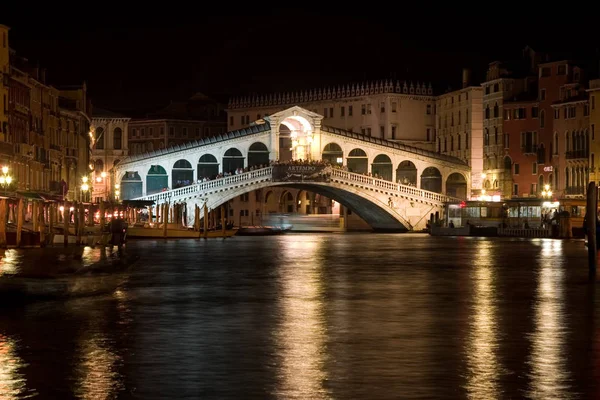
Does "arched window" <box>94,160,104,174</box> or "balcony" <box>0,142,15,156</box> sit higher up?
"arched window" <box>94,160,104,174</box>

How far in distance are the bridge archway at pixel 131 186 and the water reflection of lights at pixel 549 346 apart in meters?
68.6

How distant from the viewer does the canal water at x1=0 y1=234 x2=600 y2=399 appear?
17406mm

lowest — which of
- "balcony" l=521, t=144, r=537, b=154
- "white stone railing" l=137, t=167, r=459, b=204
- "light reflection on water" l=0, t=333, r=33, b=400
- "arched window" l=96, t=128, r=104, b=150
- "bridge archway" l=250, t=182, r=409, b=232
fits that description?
"light reflection on water" l=0, t=333, r=33, b=400

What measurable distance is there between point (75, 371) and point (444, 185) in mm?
84706

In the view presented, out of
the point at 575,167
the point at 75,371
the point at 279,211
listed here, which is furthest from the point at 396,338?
the point at 279,211

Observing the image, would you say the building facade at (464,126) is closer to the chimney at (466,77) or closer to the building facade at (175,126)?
the chimney at (466,77)

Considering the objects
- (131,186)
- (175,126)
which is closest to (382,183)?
(131,186)

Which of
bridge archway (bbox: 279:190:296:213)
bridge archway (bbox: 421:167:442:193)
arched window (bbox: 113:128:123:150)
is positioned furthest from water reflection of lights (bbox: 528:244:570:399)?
bridge archway (bbox: 279:190:296:213)

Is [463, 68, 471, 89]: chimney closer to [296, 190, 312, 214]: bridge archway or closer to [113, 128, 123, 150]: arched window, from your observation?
[113, 128, 123, 150]: arched window

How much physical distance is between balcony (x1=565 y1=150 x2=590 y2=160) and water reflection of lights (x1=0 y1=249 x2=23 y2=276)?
1763 inches

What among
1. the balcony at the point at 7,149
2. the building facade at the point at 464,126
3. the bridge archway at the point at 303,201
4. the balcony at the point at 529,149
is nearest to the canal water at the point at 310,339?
the balcony at the point at 7,149

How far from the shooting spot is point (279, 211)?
412ft

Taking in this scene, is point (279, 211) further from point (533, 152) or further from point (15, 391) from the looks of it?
point (15, 391)

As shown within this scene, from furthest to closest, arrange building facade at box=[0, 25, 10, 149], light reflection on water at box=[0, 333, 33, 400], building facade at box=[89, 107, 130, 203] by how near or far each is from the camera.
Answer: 1. building facade at box=[89, 107, 130, 203]
2. building facade at box=[0, 25, 10, 149]
3. light reflection on water at box=[0, 333, 33, 400]
